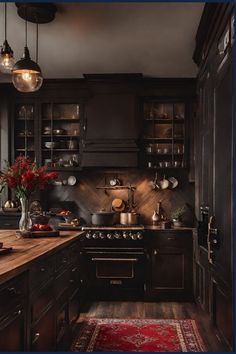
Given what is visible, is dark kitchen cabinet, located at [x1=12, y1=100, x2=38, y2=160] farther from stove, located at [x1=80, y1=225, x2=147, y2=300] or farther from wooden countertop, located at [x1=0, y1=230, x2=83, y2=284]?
wooden countertop, located at [x1=0, y1=230, x2=83, y2=284]

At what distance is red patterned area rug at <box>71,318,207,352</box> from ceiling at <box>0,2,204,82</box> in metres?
3.01

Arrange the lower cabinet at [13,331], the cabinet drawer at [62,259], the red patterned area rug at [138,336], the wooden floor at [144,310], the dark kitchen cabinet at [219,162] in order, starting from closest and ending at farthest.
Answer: the lower cabinet at [13,331] → the dark kitchen cabinet at [219,162] → the cabinet drawer at [62,259] → the red patterned area rug at [138,336] → the wooden floor at [144,310]

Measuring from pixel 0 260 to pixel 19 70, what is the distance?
1750mm

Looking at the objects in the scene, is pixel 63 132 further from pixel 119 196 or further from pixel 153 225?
pixel 153 225

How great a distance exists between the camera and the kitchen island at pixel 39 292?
231 cm

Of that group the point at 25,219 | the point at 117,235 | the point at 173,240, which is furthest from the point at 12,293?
the point at 173,240

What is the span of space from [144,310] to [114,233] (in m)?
1.08

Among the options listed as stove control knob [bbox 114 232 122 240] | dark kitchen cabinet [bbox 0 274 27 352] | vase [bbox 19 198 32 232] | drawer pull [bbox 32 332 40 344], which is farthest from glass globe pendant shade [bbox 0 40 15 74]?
stove control knob [bbox 114 232 122 240]

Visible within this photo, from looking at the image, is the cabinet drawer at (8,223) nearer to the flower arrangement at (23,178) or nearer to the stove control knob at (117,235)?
the stove control knob at (117,235)

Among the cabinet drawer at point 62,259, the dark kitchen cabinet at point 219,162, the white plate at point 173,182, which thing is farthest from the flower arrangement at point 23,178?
the white plate at point 173,182

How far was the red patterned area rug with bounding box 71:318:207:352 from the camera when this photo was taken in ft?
13.4

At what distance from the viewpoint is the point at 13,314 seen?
2346mm

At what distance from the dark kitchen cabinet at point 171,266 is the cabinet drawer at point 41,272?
2.86m

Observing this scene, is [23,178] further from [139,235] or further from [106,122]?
[106,122]
